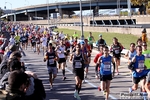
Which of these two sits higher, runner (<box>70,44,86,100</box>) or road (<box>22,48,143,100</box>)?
runner (<box>70,44,86,100</box>)

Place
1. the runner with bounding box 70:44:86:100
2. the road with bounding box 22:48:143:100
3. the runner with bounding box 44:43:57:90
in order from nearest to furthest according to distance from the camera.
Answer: the runner with bounding box 70:44:86:100 → the road with bounding box 22:48:143:100 → the runner with bounding box 44:43:57:90

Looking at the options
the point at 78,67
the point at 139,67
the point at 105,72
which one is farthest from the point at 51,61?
the point at 139,67

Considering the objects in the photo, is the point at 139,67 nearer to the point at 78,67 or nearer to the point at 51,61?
the point at 78,67

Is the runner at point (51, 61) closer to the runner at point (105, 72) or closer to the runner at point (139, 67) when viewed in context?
the runner at point (105, 72)

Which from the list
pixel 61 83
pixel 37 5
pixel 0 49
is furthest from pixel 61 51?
pixel 37 5

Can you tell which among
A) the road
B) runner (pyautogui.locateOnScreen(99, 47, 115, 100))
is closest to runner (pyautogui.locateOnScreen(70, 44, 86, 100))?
the road

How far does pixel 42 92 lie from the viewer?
5016 mm

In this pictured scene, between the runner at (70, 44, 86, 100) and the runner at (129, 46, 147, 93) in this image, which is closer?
the runner at (129, 46, 147, 93)

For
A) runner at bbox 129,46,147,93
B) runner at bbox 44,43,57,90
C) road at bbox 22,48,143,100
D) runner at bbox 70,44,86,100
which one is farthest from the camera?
runner at bbox 44,43,57,90

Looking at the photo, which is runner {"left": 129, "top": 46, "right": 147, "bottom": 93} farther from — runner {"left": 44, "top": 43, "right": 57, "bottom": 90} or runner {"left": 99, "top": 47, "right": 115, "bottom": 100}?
runner {"left": 44, "top": 43, "right": 57, "bottom": 90}

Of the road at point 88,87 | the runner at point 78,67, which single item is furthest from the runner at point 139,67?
the runner at point 78,67

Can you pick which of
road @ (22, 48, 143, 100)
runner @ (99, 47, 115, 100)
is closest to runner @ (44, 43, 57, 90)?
road @ (22, 48, 143, 100)

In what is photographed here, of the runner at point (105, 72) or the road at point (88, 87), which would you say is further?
the road at point (88, 87)

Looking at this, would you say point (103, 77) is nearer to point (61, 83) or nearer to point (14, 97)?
point (61, 83)
